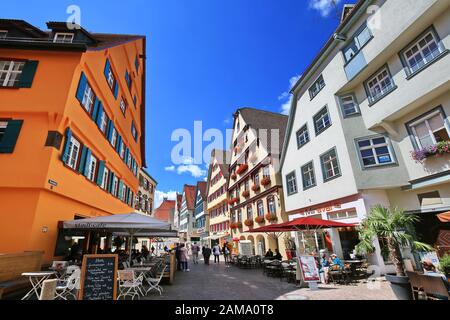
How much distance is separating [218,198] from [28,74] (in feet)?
95.2

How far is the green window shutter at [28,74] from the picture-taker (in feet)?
30.7

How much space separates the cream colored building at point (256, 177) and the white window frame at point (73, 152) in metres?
13.3

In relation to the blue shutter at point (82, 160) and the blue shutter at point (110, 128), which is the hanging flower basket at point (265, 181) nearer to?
the blue shutter at point (110, 128)

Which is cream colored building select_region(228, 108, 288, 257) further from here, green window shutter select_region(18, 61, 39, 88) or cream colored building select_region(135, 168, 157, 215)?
green window shutter select_region(18, 61, 39, 88)

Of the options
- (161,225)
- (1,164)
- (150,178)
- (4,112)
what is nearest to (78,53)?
(4,112)

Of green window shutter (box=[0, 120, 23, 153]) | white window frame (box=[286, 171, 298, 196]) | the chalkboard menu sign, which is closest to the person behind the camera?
the chalkboard menu sign

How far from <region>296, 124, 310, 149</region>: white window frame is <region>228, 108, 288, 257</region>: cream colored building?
3320 millimetres

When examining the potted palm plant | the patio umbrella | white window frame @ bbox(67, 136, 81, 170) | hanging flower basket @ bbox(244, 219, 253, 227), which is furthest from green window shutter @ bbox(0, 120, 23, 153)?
hanging flower basket @ bbox(244, 219, 253, 227)

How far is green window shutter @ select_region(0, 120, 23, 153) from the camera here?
8.45m

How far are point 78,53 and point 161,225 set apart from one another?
8.22 m

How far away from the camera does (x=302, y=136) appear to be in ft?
57.7

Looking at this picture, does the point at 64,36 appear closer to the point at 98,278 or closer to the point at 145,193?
the point at 98,278

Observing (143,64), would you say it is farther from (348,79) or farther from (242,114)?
(348,79)

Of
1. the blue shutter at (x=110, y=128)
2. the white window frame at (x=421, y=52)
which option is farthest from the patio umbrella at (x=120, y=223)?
the white window frame at (x=421, y=52)
